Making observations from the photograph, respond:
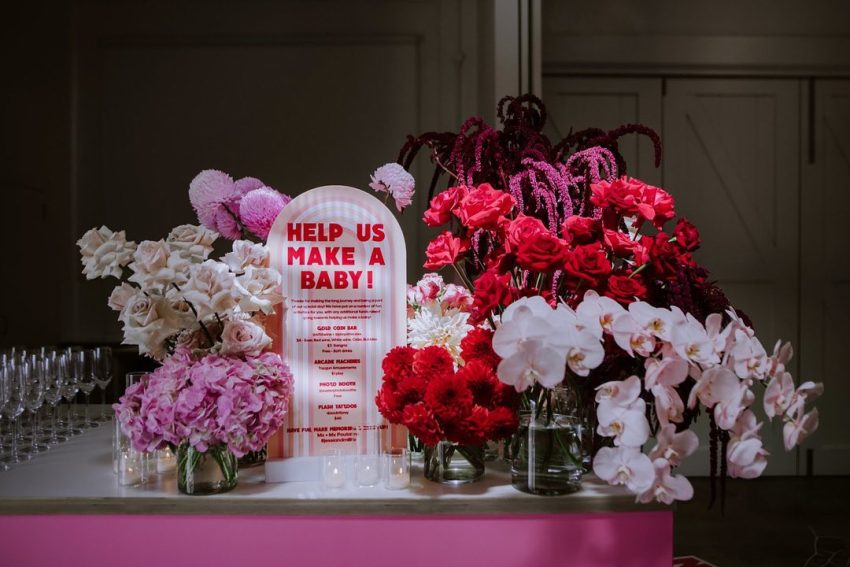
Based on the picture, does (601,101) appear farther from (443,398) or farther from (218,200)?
(443,398)

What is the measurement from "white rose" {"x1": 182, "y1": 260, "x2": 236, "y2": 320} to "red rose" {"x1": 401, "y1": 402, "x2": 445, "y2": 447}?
320mm

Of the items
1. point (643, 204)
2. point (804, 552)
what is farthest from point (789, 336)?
point (643, 204)

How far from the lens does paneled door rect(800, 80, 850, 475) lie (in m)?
4.04

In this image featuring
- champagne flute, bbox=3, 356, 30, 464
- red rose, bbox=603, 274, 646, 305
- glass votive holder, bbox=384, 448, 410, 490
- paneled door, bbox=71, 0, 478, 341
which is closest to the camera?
red rose, bbox=603, 274, 646, 305

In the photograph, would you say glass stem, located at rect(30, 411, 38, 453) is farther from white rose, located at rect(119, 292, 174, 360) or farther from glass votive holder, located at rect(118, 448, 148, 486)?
white rose, located at rect(119, 292, 174, 360)

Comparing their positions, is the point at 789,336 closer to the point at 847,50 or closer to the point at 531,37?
the point at 847,50

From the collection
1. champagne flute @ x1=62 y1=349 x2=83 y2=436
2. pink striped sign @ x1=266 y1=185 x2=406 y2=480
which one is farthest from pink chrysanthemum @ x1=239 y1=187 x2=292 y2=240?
champagne flute @ x1=62 y1=349 x2=83 y2=436

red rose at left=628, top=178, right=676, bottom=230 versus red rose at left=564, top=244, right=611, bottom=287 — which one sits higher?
red rose at left=628, top=178, right=676, bottom=230

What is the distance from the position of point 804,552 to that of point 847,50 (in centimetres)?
300

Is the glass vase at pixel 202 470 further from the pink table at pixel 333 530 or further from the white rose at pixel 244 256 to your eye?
the white rose at pixel 244 256

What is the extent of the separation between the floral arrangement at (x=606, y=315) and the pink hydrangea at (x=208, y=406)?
7.3 inches

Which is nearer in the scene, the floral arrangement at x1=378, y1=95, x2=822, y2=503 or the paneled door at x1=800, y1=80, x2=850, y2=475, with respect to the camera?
the floral arrangement at x1=378, y1=95, x2=822, y2=503

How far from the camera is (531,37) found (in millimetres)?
2887

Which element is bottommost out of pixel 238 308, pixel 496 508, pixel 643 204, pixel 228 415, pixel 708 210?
pixel 496 508
